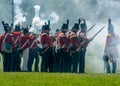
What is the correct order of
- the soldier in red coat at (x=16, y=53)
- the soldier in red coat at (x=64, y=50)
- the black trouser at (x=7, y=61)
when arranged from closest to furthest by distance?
the soldier in red coat at (x=64, y=50) → the soldier in red coat at (x=16, y=53) → the black trouser at (x=7, y=61)

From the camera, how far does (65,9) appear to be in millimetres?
97750

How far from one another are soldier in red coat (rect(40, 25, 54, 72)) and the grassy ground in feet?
13.4

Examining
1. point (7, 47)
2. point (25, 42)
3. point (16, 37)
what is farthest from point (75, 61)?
point (7, 47)

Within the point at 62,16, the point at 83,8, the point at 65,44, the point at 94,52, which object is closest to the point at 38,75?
the point at 65,44

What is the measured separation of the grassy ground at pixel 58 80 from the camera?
21109mm

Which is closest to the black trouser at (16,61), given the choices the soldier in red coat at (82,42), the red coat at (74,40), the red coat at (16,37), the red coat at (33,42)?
the red coat at (16,37)

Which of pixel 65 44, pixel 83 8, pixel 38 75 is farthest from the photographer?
pixel 83 8

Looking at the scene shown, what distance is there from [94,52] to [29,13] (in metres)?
54.2

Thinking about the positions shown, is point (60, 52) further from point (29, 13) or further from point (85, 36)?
point (29, 13)

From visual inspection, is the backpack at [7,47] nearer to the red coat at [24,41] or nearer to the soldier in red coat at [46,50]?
the red coat at [24,41]

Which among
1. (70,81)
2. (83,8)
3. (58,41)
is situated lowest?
(70,81)

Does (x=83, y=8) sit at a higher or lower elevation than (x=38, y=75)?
higher

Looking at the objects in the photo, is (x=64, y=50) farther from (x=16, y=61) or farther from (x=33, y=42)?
(x=16, y=61)

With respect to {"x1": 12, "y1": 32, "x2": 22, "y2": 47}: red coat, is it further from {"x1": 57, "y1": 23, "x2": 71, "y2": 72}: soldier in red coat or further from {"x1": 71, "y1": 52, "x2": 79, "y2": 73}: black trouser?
{"x1": 71, "y1": 52, "x2": 79, "y2": 73}: black trouser
